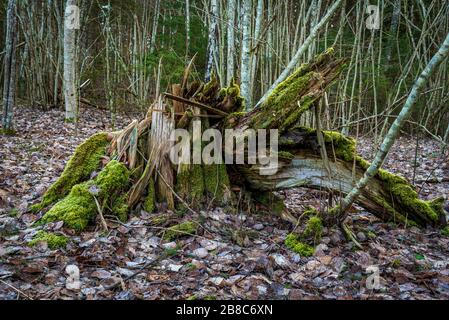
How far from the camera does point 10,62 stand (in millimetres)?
7348

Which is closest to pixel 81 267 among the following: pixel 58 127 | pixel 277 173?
pixel 277 173

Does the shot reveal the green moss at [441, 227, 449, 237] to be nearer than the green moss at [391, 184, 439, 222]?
Yes

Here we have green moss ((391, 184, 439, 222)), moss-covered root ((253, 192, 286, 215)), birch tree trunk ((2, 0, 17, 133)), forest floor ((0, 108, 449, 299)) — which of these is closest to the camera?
forest floor ((0, 108, 449, 299))

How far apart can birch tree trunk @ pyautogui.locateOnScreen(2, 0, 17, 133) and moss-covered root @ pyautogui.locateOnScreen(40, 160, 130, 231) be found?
16.0ft

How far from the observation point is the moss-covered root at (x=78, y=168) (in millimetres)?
3979

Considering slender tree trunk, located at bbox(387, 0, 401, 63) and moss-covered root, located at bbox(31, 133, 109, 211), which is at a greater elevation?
slender tree trunk, located at bbox(387, 0, 401, 63)

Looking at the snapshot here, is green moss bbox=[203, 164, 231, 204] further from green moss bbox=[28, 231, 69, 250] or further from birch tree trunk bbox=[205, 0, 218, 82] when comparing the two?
birch tree trunk bbox=[205, 0, 218, 82]

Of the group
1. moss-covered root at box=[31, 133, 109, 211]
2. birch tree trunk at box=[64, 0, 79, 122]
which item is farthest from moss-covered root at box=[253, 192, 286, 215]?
birch tree trunk at box=[64, 0, 79, 122]

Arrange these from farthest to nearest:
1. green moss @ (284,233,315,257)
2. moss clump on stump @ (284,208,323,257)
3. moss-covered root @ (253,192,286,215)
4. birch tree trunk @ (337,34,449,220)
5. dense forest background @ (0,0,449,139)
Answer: dense forest background @ (0,0,449,139) < moss-covered root @ (253,192,286,215) < moss clump on stump @ (284,208,323,257) < green moss @ (284,233,315,257) < birch tree trunk @ (337,34,449,220)

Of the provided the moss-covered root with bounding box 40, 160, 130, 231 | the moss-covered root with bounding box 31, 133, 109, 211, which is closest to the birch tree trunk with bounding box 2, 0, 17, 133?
the moss-covered root with bounding box 31, 133, 109, 211

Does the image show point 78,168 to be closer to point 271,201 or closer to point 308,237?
point 271,201

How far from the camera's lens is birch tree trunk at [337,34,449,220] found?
294 cm

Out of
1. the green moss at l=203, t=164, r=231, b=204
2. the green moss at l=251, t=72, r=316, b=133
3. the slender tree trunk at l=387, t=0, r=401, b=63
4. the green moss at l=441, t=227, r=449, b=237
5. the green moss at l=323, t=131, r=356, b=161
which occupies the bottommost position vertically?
the green moss at l=441, t=227, r=449, b=237

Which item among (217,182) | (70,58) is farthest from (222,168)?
(70,58)
